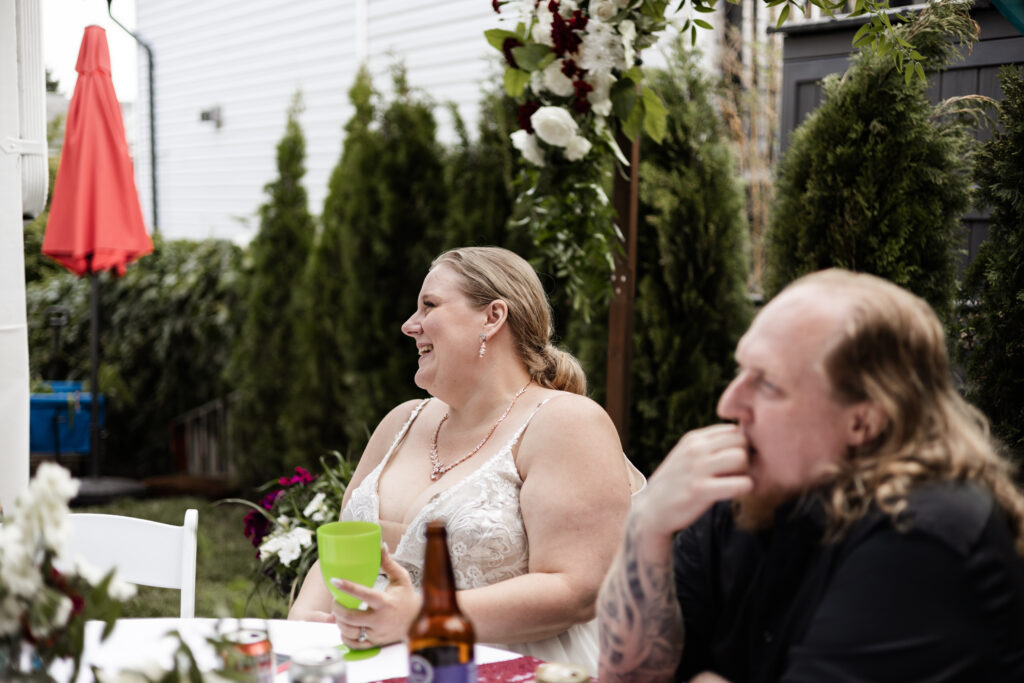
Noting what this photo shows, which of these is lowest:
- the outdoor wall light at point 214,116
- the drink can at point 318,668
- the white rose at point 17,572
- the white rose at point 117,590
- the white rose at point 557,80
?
the drink can at point 318,668

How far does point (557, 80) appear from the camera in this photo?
3.01 meters

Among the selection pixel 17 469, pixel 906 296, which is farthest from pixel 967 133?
pixel 17 469

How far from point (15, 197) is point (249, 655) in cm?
212

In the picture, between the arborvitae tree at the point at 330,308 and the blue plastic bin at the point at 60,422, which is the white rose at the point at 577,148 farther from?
the blue plastic bin at the point at 60,422

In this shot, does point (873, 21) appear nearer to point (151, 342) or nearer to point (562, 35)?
point (562, 35)

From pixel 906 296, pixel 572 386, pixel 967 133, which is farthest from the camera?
pixel 967 133

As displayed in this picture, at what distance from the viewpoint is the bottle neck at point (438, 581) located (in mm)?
1250

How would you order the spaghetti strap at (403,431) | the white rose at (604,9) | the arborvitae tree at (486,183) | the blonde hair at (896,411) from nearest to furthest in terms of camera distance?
the blonde hair at (896,411) → the spaghetti strap at (403,431) → the white rose at (604,9) → the arborvitae tree at (486,183)

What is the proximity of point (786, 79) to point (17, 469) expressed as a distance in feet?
11.5

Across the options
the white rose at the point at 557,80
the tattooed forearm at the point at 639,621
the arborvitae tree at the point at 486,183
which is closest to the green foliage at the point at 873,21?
the white rose at the point at 557,80

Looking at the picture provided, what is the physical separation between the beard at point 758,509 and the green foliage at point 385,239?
167 inches

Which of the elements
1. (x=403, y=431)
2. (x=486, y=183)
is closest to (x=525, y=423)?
(x=403, y=431)

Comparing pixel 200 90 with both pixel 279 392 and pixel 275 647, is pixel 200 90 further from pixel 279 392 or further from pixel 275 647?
pixel 275 647

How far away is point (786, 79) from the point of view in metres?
4.30
